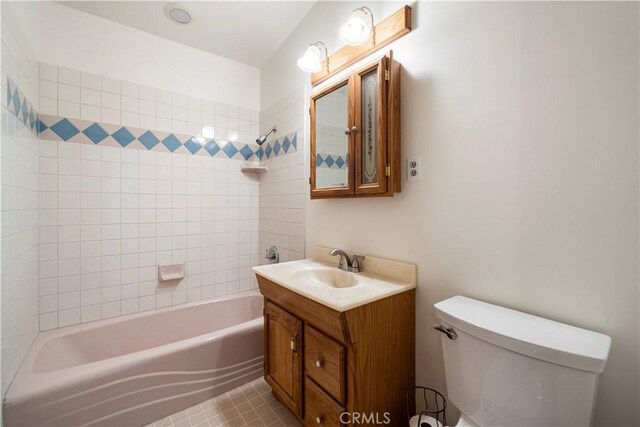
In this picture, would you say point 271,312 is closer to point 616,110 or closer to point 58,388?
point 58,388

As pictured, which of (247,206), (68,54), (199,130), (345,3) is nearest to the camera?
(345,3)

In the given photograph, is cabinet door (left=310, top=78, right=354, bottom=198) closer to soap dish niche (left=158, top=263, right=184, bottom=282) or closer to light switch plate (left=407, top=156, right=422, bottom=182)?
light switch plate (left=407, top=156, right=422, bottom=182)

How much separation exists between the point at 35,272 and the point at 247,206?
57.0 inches

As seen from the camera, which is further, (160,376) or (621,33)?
(160,376)

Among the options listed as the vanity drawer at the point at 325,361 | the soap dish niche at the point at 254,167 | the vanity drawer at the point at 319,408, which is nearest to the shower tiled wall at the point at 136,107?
the soap dish niche at the point at 254,167

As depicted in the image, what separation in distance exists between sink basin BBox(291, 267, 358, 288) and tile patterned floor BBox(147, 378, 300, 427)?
2.49 ft

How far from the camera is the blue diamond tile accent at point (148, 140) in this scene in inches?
79.1

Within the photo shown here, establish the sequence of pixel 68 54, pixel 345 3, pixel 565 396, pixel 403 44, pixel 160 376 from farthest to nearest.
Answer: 1. pixel 68 54
2. pixel 345 3
3. pixel 160 376
4. pixel 403 44
5. pixel 565 396

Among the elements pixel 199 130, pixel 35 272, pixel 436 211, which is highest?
pixel 199 130

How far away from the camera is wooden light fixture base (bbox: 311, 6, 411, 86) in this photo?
4.09ft

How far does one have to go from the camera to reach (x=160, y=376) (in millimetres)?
1474

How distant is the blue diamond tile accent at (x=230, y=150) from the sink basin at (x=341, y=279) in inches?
50.1

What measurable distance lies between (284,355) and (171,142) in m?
1.82

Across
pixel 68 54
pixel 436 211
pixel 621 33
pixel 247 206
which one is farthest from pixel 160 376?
pixel 621 33
